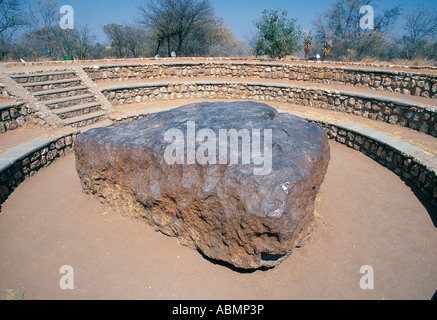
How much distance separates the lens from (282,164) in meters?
2.58

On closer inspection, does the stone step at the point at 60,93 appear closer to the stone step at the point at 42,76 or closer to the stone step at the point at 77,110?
the stone step at the point at 77,110

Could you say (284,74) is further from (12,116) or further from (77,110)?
(12,116)

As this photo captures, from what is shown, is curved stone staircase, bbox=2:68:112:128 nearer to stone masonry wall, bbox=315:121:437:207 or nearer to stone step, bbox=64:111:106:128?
stone step, bbox=64:111:106:128

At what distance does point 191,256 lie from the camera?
287cm

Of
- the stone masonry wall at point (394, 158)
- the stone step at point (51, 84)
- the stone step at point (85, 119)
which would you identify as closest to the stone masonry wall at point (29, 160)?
the stone step at point (85, 119)

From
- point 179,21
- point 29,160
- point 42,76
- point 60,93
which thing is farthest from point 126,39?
point 29,160

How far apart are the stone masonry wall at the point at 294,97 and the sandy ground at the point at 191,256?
2.87 meters

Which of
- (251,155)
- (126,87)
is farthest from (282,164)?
(126,87)

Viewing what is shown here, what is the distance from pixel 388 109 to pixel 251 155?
5.44 metres
